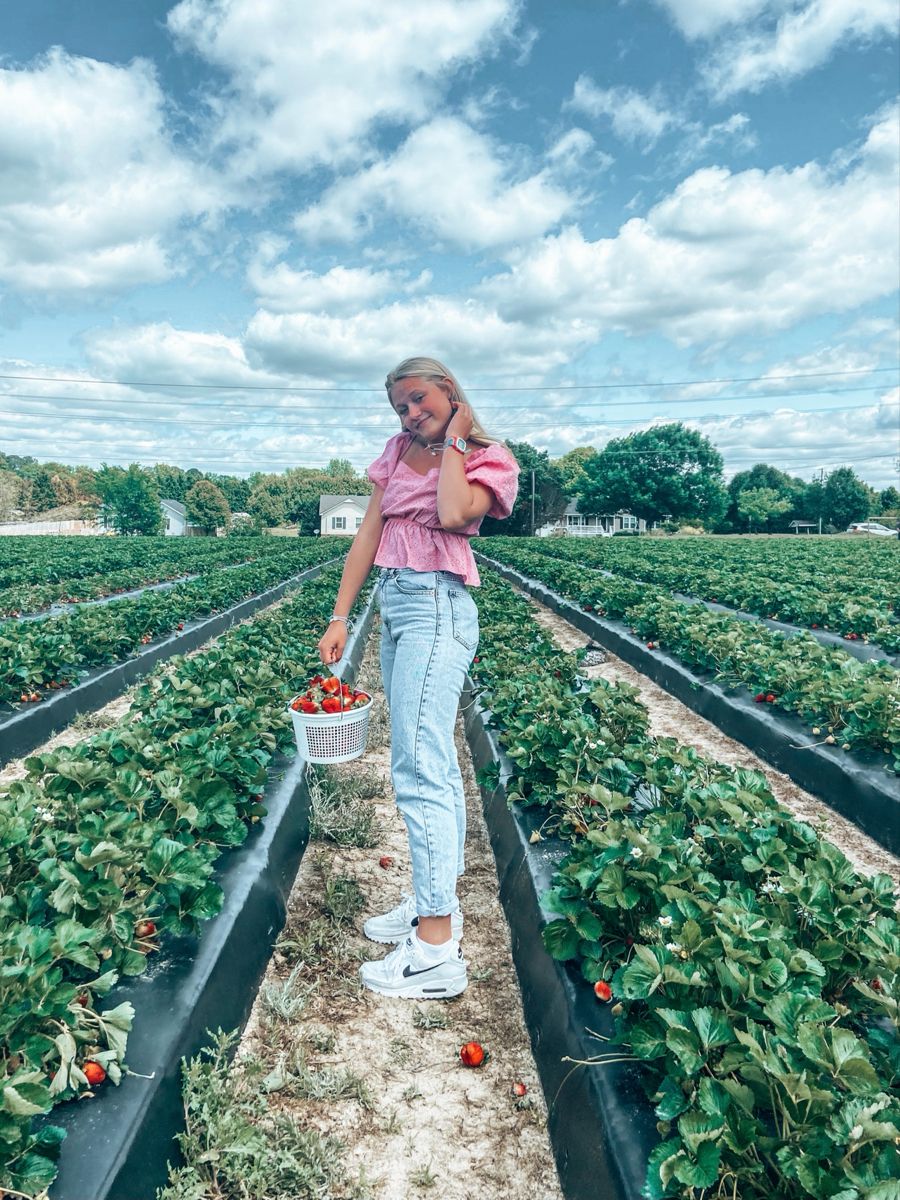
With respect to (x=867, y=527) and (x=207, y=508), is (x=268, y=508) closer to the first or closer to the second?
(x=207, y=508)

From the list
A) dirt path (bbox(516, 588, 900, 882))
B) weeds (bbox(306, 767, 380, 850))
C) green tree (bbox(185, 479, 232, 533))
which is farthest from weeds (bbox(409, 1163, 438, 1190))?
green tree (bbox(185, 479, 232, 533))

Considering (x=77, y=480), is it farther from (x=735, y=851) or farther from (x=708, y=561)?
(x=735, y=851)

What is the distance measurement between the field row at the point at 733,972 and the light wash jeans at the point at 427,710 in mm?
442

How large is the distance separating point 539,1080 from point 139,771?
199cm

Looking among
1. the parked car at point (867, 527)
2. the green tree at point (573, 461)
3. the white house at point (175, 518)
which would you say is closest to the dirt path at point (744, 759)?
the parked car at point (867, 527)

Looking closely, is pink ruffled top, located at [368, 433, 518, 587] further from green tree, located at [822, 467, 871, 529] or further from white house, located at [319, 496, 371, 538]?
green tree, located at [822, 467, 871, 529]

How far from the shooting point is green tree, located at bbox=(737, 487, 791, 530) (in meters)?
77.6

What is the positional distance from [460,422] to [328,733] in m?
1.39

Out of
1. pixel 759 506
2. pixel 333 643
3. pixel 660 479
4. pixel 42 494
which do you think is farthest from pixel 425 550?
pixel 42 494

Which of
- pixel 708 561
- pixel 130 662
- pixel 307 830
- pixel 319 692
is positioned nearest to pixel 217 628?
pixel 130 662

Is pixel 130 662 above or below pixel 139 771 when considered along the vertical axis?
below

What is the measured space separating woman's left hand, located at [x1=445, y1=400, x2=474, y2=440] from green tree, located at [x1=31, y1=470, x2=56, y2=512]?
94.9 metres

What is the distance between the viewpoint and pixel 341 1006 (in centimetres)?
267

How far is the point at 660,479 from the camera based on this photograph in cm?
6700
